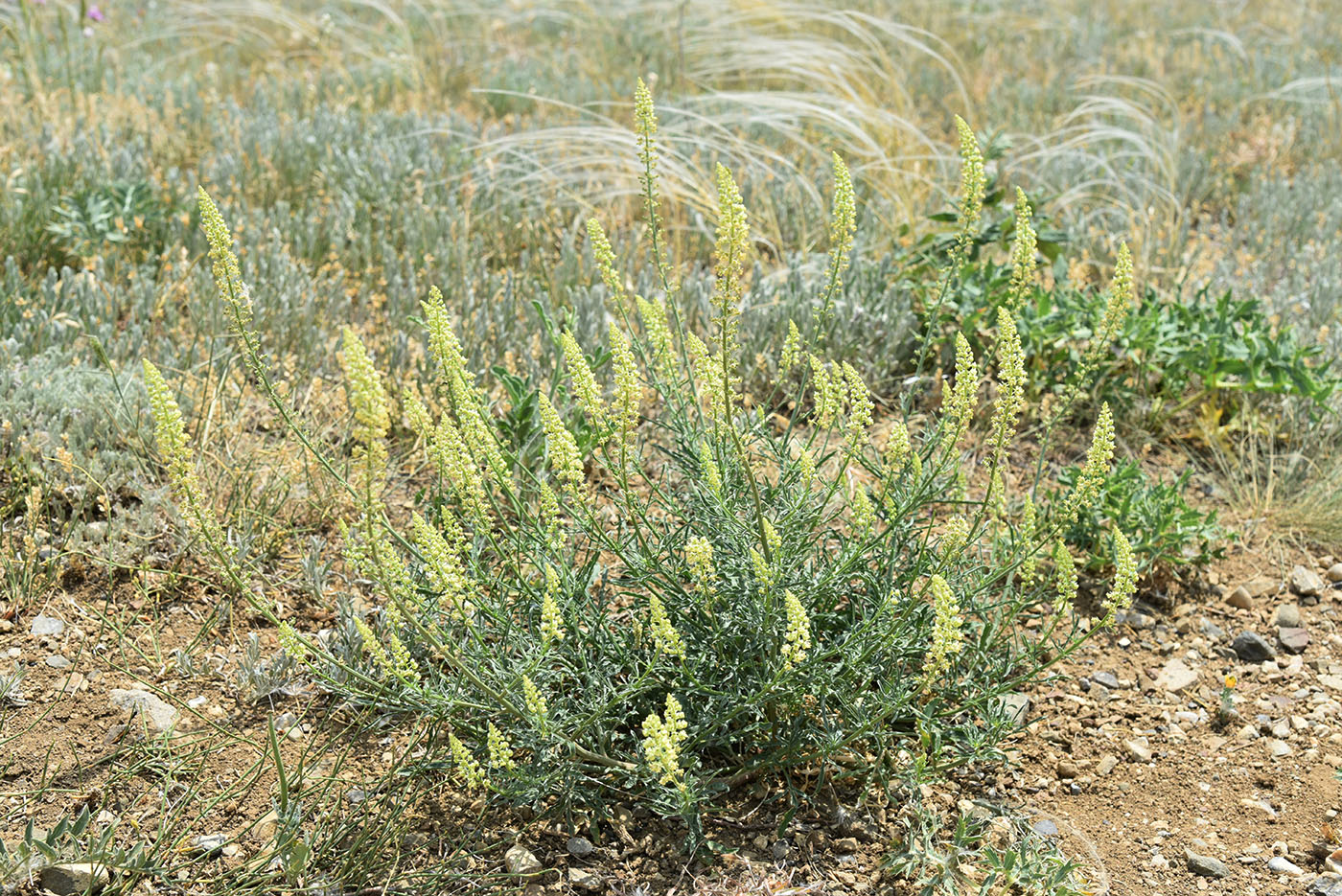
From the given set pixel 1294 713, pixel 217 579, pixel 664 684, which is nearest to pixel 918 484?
pixel 664 684

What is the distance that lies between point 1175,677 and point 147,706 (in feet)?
8.56

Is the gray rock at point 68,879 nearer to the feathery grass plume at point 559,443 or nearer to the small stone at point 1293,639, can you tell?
the feathery grass plume at point 559,443

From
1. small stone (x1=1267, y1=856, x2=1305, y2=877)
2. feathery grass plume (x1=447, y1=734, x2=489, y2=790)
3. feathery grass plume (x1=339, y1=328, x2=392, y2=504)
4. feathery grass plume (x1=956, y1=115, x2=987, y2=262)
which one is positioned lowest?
small stone (x1=1267, y1=856, x2=1305, y2=877)

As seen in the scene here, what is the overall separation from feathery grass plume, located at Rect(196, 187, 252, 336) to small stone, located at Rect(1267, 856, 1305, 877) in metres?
2.35

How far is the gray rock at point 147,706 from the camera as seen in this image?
8.66 ft

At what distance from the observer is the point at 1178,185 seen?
582 centimetres

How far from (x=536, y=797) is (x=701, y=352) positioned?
959 millimetres

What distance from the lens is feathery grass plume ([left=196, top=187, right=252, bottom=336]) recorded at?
1.90 metres

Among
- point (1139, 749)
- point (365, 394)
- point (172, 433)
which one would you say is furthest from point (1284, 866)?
point (172, 433)

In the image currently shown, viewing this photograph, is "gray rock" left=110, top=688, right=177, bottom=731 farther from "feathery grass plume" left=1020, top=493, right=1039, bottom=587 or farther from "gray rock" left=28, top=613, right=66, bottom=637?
"feathery grass plume" left=1020, top=493, right=1039, bottom=587

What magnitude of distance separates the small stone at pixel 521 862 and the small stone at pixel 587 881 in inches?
2.6

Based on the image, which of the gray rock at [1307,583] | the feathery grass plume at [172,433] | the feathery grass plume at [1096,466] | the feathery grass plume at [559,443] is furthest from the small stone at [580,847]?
the gray rock at [1307,583]

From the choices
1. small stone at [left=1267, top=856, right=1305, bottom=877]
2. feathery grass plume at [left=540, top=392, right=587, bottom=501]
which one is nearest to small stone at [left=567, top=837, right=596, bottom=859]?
feathery grass plume at [left=540, top=392, right=587, bottom=501]

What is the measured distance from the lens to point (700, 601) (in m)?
2.35
